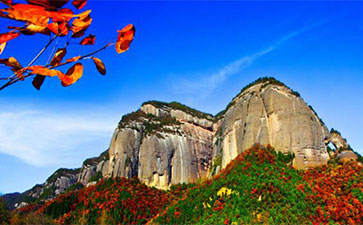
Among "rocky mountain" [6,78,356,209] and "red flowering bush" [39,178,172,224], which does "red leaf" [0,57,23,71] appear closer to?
"red flowering bush" [39,178,172,224]

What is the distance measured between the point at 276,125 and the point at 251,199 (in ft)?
32.9

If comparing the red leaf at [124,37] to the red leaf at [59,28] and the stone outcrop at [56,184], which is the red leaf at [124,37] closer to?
the red leaf at [59,28]

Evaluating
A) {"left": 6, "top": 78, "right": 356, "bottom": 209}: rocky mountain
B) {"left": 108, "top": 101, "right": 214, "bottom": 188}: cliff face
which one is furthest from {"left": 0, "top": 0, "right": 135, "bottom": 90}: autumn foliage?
{"left": 108, "top": 101, "right": 214, "bottom": 188}: cliff face

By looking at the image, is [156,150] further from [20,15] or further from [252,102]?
[20,15]

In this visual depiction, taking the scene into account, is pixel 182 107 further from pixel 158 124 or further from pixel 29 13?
pixel 29 13

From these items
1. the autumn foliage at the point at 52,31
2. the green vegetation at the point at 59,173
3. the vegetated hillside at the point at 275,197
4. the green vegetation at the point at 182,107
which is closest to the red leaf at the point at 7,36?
the autumn foliage at the point at 52,31

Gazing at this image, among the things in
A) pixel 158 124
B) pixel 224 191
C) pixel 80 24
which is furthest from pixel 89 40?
pixel 158 124

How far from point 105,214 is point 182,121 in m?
26.8

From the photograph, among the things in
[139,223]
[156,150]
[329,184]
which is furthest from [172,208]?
[156,150]

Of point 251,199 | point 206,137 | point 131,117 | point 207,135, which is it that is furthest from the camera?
point 207,135

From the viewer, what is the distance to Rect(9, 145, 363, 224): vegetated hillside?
43.1 feet

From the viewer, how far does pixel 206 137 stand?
43.5 metres

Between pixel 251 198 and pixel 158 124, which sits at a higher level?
pixel 158 124

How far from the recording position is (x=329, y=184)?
50.9 ft
